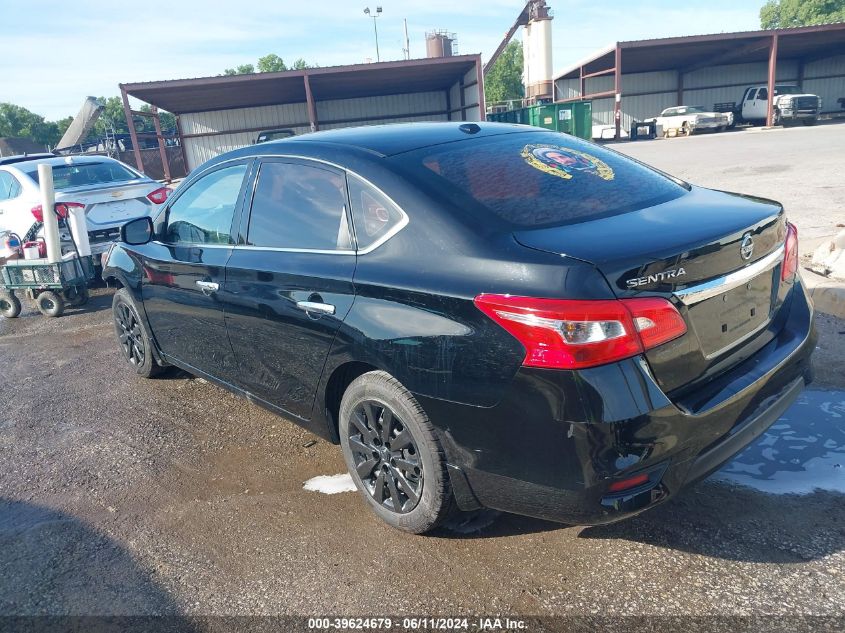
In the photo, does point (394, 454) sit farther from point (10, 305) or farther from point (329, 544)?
point (10, 305)

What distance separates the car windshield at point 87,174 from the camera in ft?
28.9

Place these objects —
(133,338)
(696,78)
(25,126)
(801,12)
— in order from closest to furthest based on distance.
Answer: (133,338), (696,78), (25,126), (801,12)

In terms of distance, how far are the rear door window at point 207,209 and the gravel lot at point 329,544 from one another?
127 cm

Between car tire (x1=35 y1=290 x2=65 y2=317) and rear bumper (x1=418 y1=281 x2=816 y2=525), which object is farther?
car tire (x1=35 y1=290 x2=65 y2=317)

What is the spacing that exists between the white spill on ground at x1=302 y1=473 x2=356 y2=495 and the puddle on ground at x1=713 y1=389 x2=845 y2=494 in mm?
1841

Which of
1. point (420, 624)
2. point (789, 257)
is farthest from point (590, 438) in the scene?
Answer: point (789, 257)

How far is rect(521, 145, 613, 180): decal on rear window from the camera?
299cm

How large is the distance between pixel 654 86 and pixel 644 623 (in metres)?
44.3

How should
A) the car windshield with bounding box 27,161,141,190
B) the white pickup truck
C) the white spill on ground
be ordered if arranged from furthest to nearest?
1. the white pickup truck
2. the car windshield with bounding box 27,161,141,190
3. the white spill on ground

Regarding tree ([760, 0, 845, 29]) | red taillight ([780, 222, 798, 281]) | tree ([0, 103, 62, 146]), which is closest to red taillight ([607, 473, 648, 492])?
red taillight ([780, 222, 798, 281])

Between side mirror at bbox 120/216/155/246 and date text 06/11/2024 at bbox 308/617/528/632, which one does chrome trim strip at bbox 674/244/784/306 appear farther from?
side mirror at bbox 120/216/155/246

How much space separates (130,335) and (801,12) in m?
105

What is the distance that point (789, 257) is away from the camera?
290 cm

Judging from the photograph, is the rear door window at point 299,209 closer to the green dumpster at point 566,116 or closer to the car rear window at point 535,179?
the car rear window at point 535,179
